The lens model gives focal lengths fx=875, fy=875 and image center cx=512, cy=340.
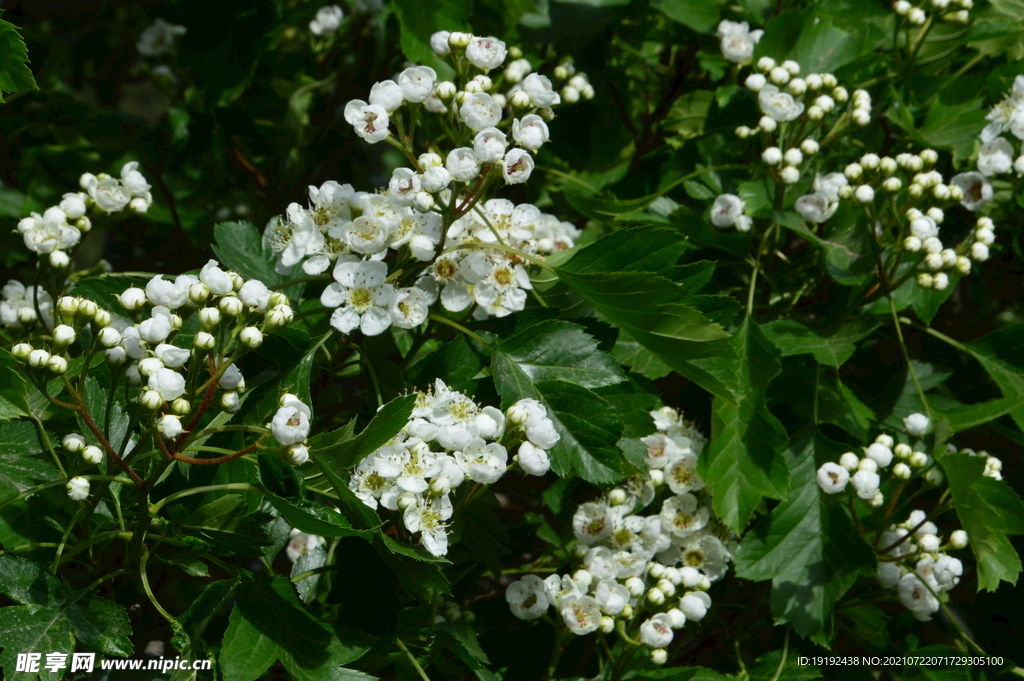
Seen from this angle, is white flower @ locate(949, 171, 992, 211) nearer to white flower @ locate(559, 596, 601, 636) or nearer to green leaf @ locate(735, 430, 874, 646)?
green leaf @ locate(735, 430, 874, 646)

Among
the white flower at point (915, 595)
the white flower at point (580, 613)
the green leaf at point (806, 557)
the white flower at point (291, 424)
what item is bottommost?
the white flower at point (915, 595)

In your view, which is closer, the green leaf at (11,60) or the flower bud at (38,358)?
the flower bud at (38,358)

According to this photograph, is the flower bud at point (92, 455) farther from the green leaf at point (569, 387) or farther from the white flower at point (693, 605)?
the white flower at point (693, 605)

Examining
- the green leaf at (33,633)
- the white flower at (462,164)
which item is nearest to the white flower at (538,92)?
the white flower at (462,164)

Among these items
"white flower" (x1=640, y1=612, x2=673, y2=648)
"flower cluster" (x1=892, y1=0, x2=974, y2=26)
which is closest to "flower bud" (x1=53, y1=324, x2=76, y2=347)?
"white flower" (x1=640, y1=612, x2=673, y2=648)

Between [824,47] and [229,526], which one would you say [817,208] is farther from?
[229,526]

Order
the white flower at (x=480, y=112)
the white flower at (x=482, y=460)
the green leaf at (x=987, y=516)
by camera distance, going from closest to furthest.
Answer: the white flower at (x=482, y=460) → the white flower at (x=480, y=112) → the green leaf at (x=987, y=516)

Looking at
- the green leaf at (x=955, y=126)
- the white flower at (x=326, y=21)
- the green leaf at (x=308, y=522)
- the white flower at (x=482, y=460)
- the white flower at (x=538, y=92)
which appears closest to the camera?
the green leaf at (x=308, y=522)
